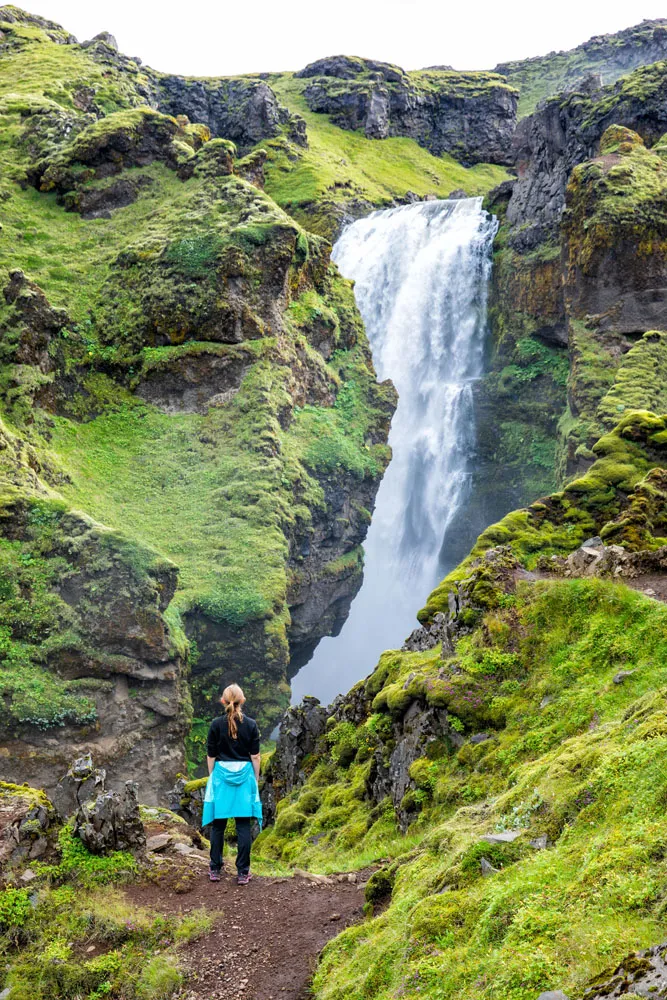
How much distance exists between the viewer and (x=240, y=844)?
9.46 meters

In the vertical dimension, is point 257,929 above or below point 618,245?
below

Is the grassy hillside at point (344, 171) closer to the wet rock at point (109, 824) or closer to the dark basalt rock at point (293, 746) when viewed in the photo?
the dark basalt rock at point (293, 746)

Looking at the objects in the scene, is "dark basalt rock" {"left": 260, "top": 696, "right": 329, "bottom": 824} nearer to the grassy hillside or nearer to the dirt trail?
the dirt trail

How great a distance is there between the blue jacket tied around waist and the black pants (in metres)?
0.18

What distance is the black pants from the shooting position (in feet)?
30.9

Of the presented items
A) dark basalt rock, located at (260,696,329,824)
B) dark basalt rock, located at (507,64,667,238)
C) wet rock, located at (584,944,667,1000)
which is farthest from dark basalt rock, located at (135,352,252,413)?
wet rock, located at (584,944,667,1000)

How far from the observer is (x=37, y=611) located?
918 inches

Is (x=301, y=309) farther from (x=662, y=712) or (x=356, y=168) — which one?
(x=356, y=168)

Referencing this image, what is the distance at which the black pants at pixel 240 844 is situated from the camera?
30.9 feet

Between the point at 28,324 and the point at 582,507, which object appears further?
the point at 28,324

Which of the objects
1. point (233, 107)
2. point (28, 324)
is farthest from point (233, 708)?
point (233, 107)

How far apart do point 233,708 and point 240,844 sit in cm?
172

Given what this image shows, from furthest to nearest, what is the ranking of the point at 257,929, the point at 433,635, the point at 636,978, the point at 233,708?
the point at 433,635 < the point at 233,708 < the point at 257,929 < the point at 636,978

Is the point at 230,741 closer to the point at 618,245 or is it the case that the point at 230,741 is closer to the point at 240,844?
the point at 240,844
